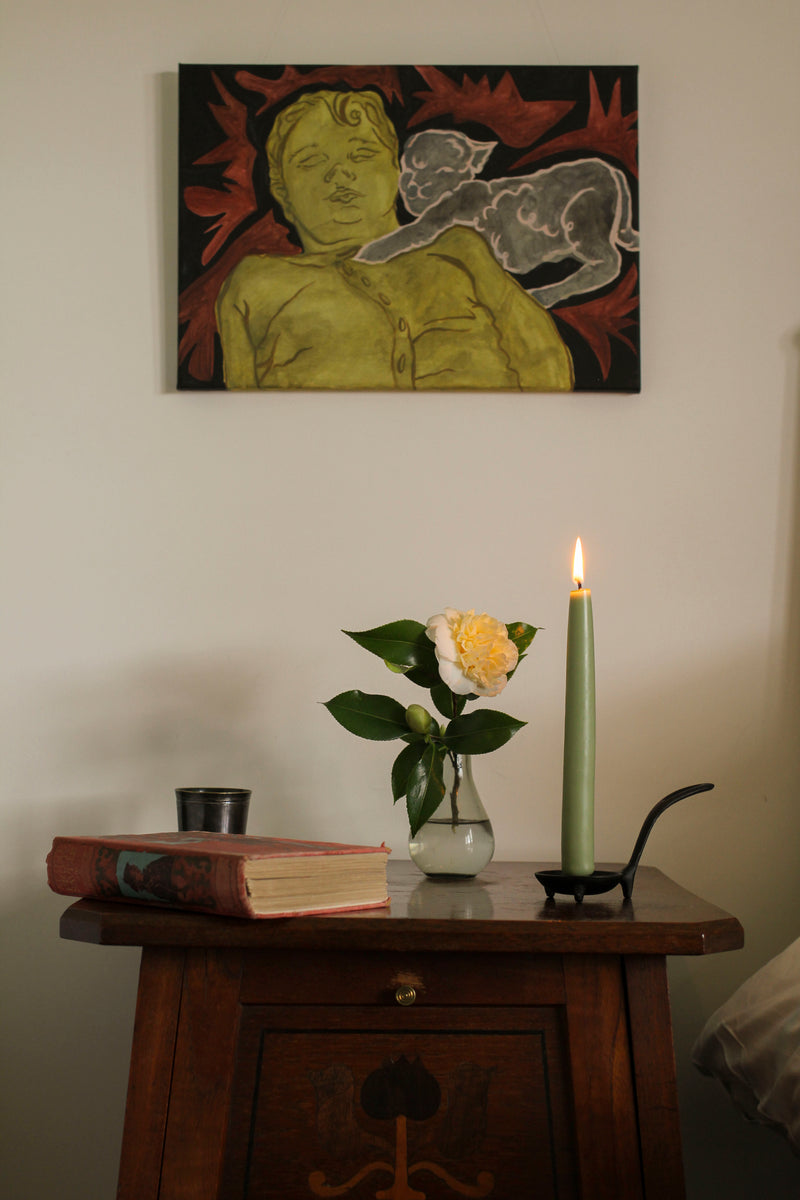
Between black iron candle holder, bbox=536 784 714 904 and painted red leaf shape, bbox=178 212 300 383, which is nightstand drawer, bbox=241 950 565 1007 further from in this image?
painted red leaf shape, bbox=178 212 300 383

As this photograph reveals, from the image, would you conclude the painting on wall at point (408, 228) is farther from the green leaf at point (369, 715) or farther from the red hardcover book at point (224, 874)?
the red hardcover book at point (224, 874)

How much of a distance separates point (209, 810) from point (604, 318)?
2.42 ft

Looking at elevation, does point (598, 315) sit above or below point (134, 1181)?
above

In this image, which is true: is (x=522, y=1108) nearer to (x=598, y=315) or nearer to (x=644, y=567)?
(x=644, y=567)

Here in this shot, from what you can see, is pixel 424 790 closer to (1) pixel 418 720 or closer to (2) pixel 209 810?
(1) pixel 418 720

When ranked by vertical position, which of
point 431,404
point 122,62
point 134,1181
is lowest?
point 134,1181

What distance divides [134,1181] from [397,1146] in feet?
0.65

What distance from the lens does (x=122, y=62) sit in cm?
121

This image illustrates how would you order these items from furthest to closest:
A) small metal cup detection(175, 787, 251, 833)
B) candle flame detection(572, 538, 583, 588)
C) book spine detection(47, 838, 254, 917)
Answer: small metal cup detection(175, 787, 251, 833) → candle flame detection(572, 538, 583, 588) → book spine detection(47, 838, 254, 917)

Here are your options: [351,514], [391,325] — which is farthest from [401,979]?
[391,325]

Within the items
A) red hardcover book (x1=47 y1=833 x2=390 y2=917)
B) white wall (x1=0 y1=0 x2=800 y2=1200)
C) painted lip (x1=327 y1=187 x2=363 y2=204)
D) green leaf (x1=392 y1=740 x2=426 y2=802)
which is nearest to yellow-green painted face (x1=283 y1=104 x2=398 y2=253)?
painted lip (x1=327 y1=187 x2=363 y2=204)

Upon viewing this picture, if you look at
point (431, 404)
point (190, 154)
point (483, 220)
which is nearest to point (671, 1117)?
point (431, 404)

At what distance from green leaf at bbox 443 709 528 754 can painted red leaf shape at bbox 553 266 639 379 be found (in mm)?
508

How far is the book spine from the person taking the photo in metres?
0.72
